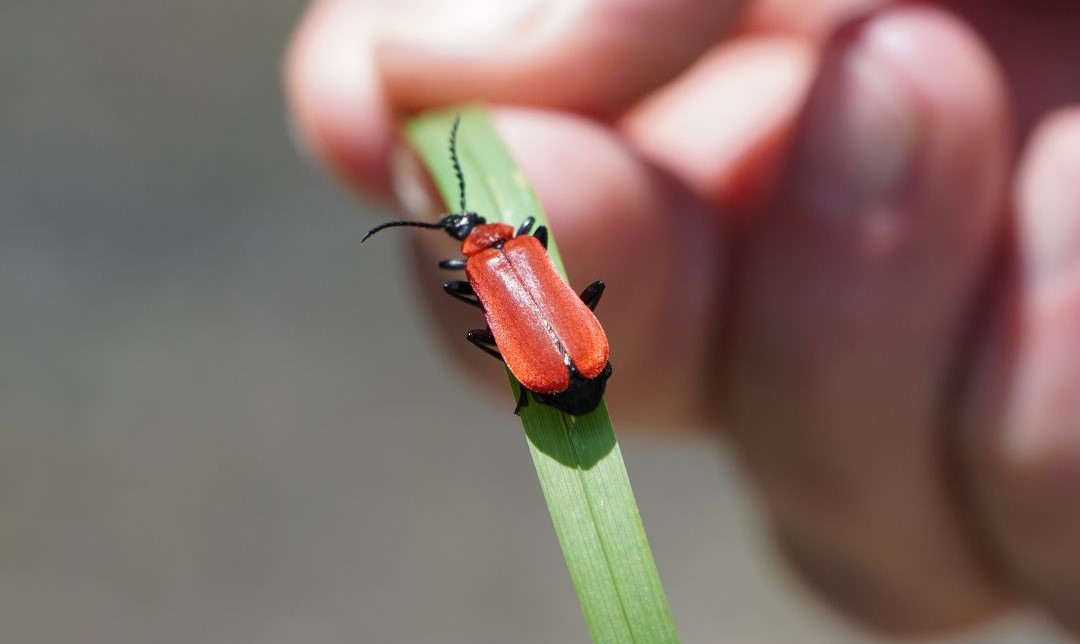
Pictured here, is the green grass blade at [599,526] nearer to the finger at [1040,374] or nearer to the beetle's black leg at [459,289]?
the beetle's black leg at [459,289]

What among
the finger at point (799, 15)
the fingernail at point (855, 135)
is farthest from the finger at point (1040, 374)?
the finger at point (799, 15)

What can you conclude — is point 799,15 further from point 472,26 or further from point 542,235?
point 542,235

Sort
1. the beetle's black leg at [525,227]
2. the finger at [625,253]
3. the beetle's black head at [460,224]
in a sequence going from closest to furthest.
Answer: the beetle's black leg at [525,227] → the beetle's black head at [460,224] → the finger at [625,253]

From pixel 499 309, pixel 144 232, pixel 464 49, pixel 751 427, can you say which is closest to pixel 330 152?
pixel 464 49

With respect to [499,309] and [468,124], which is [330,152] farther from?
[499,309]

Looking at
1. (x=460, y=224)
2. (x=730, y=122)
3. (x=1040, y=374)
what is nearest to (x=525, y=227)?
(x=460, y=224)

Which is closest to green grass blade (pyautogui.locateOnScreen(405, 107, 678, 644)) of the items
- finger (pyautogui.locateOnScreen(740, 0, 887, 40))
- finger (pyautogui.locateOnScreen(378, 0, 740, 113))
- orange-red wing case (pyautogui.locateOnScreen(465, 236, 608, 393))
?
orange-red wing case (pyautogui.locateOnScreen(465, 236, 608, 393))

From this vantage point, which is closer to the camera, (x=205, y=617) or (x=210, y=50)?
(x=205, y=617)
